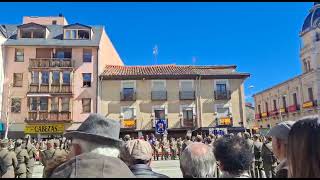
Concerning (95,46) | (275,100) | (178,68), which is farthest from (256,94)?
(95,46)

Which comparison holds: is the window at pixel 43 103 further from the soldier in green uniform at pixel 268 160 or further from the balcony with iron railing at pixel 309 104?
the balcony with iron railing at pixel 309 104

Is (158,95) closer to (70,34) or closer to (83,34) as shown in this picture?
(83,34)

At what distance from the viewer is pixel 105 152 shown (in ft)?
8.71

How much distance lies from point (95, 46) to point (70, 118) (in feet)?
24.3

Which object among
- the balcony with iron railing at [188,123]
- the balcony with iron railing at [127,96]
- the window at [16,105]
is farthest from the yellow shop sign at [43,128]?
the balcony with iron railing at [188,123]

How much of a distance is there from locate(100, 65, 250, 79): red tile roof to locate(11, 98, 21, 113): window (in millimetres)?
8181

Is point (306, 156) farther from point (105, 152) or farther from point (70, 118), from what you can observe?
point (70, 118)

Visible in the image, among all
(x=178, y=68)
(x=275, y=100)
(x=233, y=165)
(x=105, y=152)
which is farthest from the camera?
(x=275, y=100)

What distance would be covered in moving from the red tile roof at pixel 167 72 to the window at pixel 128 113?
3081mm

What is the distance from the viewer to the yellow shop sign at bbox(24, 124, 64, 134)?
1387 inches

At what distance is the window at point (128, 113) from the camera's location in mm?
36906

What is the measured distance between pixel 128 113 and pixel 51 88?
7681mm

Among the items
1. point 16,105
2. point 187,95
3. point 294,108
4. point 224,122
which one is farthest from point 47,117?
point 294,108

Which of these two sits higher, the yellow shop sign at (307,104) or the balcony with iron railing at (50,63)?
the balcony with iron railing at (50,63)
